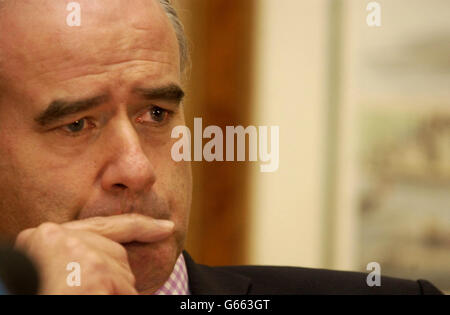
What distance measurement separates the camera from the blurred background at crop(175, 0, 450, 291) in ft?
4.50

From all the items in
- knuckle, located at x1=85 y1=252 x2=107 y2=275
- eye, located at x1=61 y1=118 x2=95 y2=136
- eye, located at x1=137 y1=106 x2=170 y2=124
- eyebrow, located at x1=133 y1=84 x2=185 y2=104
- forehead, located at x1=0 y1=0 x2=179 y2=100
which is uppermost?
forehead, located at x1=0 y1=0 x2=179 y2=100

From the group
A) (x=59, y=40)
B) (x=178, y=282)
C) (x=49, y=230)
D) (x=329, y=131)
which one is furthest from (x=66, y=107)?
(x=329, y=131)

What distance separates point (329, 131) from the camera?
1.48 m

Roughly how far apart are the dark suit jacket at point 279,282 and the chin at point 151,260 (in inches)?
8.0

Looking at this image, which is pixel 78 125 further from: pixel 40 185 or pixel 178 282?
pixel 178 282

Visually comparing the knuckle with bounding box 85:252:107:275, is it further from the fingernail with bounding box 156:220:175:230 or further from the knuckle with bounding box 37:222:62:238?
the fingernail with bounding box 156:220:175:230

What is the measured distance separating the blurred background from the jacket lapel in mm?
148

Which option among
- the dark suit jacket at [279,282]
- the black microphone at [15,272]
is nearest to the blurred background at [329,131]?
the dark suit jacket at [279,282]

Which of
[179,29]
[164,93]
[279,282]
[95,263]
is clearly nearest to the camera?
[95,263]

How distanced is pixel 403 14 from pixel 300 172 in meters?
0.53

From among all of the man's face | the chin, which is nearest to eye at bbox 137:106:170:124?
the man's face

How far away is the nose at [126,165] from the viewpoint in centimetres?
90

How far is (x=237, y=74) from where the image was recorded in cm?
138

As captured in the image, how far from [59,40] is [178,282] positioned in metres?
0.56
